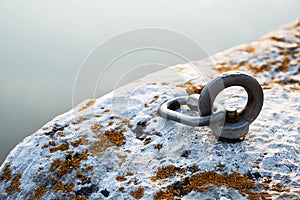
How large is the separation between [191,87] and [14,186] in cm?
240

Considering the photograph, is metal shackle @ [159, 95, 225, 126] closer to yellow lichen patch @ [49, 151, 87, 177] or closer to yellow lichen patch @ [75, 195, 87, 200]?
yellow lichen patch @ [49, 151, 87, 177]

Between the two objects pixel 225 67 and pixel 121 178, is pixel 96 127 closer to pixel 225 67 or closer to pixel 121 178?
pixel 121 178

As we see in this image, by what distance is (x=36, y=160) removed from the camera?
3301 millimetres

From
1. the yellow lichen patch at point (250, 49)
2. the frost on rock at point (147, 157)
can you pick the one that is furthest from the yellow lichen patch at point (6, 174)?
the yellow lichen patch at point (250, 49)

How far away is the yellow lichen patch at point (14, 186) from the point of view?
3131mm

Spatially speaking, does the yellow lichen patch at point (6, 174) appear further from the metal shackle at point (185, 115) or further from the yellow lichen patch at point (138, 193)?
the metal shackle at point (185, 115)

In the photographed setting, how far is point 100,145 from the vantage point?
3393 mm

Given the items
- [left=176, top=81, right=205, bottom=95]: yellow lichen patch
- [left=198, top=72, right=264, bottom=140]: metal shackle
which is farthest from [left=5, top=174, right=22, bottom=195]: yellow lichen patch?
[left=176, top=81, right=205, bottom=95]: yellow lichen patch

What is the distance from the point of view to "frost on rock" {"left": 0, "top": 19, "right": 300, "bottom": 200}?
2893 millimetres

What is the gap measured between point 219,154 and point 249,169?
0.30m

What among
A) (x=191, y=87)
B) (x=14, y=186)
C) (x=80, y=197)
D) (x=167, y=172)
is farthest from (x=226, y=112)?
(x=14, y=186)

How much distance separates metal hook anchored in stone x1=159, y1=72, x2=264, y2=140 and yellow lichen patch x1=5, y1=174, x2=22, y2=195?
5.29ft

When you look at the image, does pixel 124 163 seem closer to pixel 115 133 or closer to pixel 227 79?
pixel 115 133

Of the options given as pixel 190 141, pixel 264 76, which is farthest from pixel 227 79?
pixel 264 76
